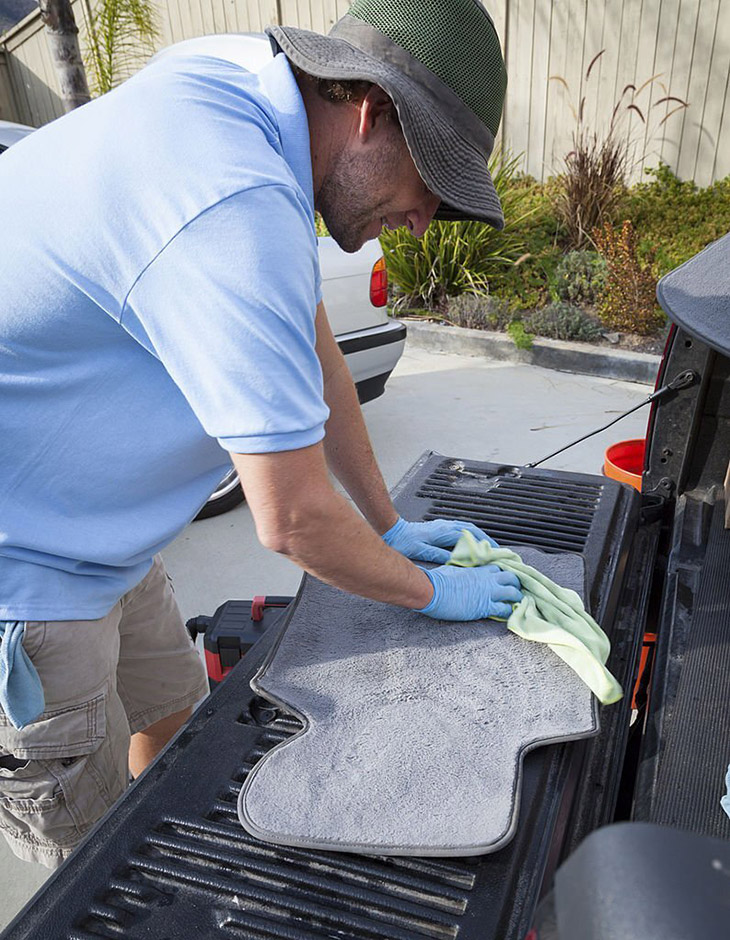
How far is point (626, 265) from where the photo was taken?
5.47 meters

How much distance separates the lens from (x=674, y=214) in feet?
21.2

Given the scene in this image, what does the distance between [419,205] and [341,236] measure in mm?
149

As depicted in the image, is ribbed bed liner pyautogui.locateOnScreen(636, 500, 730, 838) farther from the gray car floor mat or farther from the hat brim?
the hat brim

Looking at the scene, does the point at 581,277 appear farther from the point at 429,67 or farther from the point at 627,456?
the point at 429,67

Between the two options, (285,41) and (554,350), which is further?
(554,350)

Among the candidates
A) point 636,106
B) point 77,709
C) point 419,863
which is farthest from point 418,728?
point 636,106

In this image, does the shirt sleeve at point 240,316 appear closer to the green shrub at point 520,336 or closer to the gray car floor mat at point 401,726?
the gray car floor mat at point 401,726

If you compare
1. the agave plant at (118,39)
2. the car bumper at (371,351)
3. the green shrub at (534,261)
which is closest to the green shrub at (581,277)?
the green shrub at (534,261)

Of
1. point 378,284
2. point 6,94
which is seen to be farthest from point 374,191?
point 6,94

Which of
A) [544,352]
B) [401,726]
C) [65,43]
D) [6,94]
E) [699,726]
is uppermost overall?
[65,43]

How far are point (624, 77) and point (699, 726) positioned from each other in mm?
6886

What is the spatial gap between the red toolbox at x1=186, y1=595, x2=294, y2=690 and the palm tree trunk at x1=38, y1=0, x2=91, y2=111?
21.2ft

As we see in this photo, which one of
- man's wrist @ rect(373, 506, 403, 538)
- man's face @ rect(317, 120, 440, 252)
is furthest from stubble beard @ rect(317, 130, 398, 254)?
man's wrist @ rect(373, 506, 403, 538)

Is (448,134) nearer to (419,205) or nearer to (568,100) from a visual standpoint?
(419,205)
